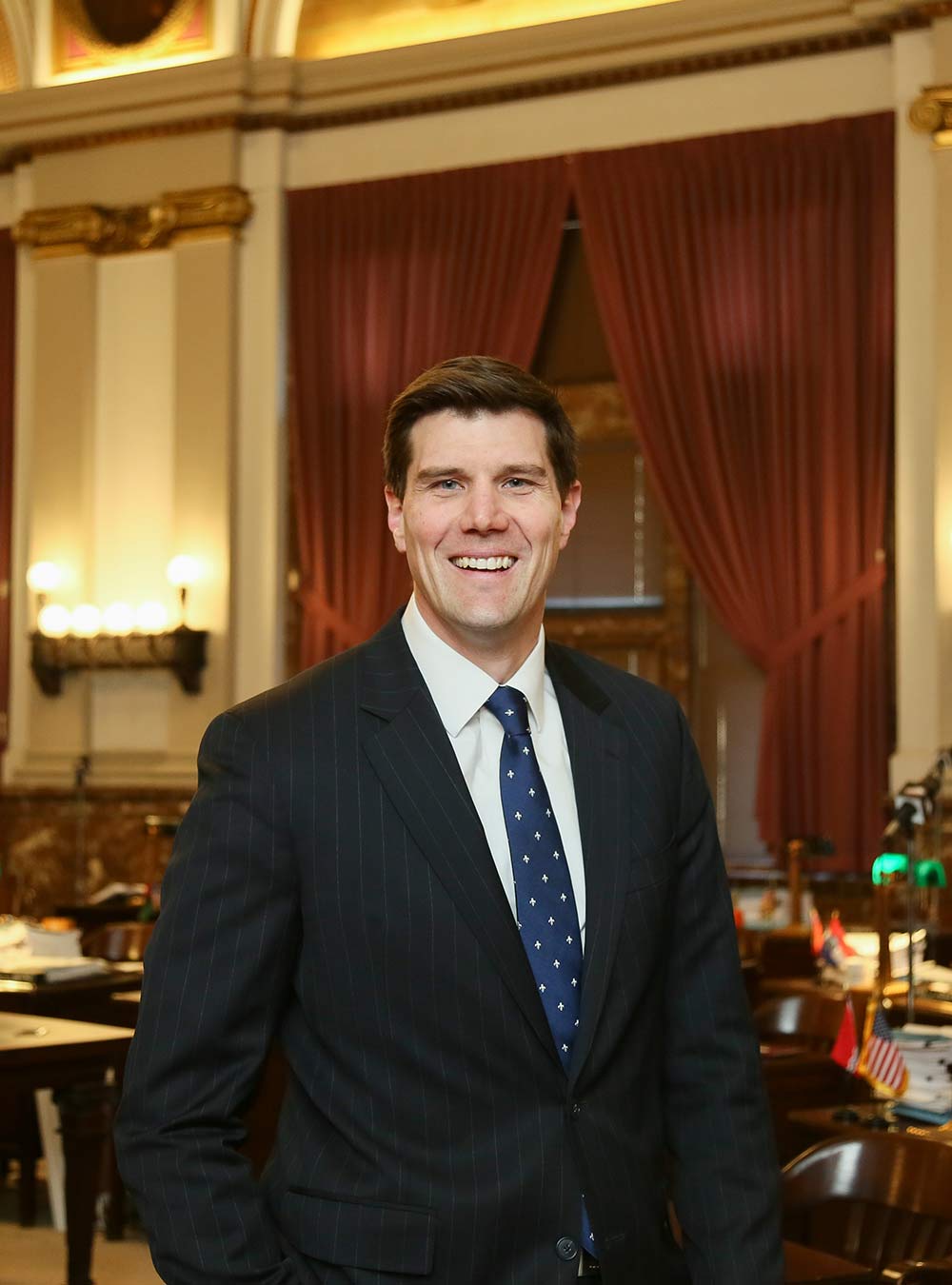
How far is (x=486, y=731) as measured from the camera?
2.11m

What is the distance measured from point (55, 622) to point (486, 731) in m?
9.99

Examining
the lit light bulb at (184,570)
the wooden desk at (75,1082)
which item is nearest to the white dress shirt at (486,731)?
the wooden desk at (75,1082)

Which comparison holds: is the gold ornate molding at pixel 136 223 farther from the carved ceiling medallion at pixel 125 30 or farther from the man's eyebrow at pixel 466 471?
the man's eyebrow at pixel 466 471

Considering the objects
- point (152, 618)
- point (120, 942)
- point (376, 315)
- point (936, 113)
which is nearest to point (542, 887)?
point (120, 942)

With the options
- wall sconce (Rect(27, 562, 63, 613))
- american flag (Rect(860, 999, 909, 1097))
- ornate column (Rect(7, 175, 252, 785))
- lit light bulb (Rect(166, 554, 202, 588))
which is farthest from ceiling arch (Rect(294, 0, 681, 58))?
american flag (Rect(860, 999, 909, 1097))

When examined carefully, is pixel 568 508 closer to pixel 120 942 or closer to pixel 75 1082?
pixel 75 1082

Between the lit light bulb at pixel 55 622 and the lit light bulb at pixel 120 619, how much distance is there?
30 centimetres

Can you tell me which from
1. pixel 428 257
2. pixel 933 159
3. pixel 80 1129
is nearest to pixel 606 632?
pixel 428 257

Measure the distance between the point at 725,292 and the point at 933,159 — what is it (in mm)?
1399

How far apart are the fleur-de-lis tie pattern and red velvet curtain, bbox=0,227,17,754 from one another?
10.5 metres

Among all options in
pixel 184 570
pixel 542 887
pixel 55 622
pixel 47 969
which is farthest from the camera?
pixel 55 622

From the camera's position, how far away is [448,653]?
2.10m

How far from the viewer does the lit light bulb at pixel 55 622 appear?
38.3 ft

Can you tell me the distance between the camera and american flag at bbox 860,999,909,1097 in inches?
161
